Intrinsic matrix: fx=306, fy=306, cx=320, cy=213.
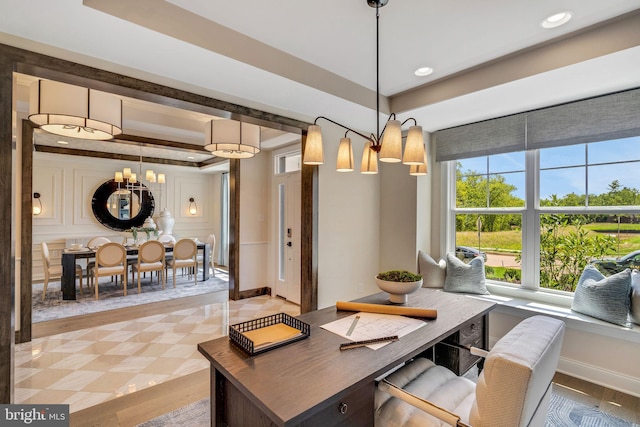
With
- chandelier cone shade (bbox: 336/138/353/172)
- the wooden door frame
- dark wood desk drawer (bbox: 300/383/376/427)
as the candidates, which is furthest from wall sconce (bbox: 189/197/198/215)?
dark wood desk drawer (bbox: 300/383/376/427)

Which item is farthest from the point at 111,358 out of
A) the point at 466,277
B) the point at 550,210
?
the point at 550,210

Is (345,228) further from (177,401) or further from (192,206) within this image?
(192,206)

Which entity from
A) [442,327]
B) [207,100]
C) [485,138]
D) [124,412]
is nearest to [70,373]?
[124,412]

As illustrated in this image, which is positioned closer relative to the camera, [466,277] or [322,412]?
[322,412]

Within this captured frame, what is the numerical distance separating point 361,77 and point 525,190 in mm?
2097

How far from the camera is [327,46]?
7.50 feet

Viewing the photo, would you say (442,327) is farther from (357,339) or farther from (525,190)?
(525,190)

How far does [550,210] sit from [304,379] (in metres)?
3.11

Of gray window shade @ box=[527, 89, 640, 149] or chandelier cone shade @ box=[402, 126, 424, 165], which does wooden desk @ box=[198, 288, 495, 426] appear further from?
gray window shade @ box=[527, 89, 640, 149]

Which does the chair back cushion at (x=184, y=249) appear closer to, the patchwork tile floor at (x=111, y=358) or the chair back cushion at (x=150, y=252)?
the chair back cushion at (x=150, y=252)

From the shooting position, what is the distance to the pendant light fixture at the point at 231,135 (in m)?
3.14

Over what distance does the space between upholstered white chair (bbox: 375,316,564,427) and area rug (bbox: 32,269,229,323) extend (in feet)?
14.8

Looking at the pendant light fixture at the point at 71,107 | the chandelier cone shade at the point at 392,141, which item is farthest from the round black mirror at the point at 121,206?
the chandelier cone shade at the point at 392,141

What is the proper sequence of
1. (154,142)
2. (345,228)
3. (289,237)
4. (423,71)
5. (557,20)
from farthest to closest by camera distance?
(154,142)
(289,237)
(345,228)
(423,71)
(557,20)
